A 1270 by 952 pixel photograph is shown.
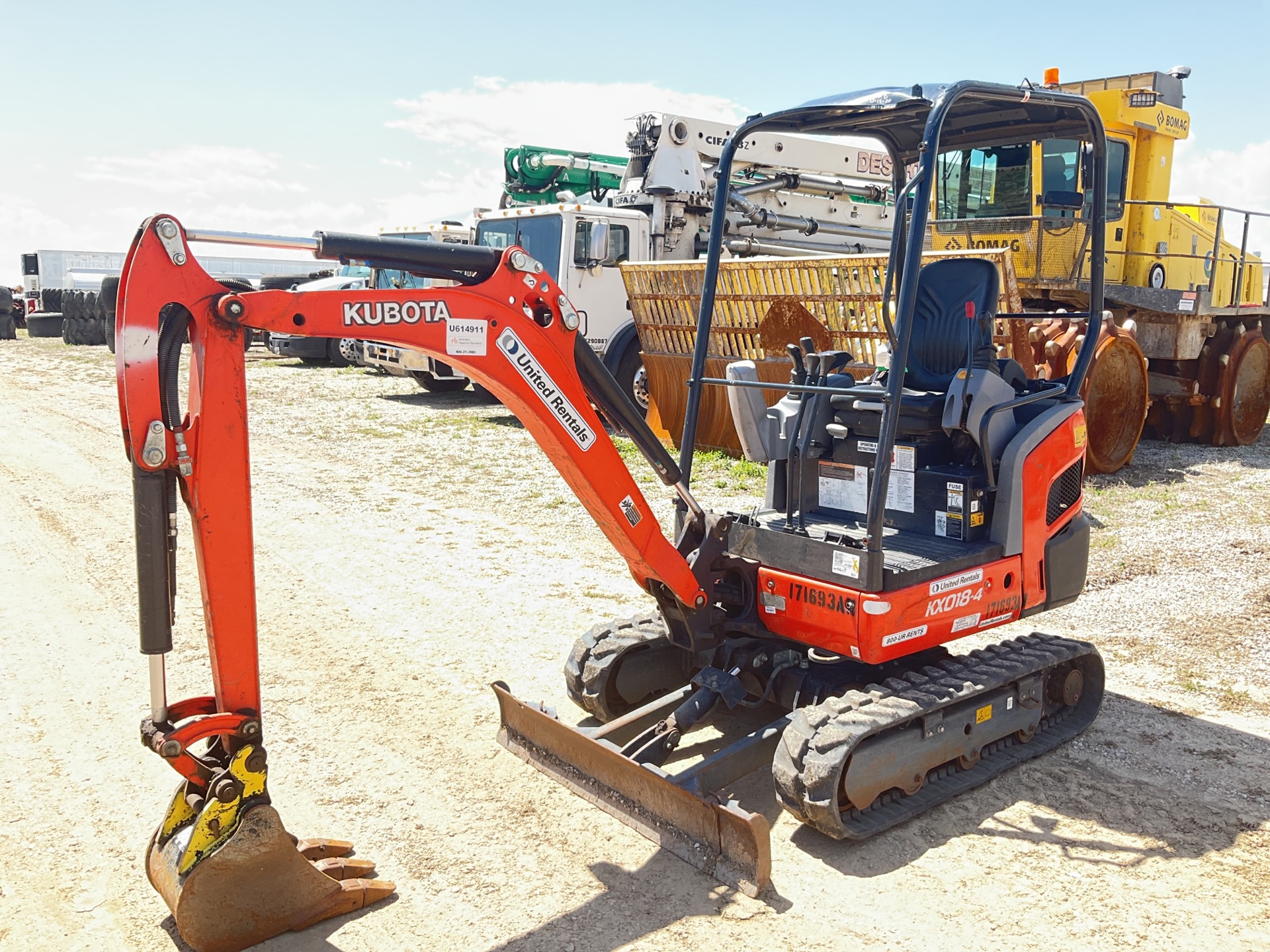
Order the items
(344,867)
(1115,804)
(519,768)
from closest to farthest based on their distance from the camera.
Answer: (344,867)
(1115,804)
(519,768)

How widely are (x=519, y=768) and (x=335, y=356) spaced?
60.2 feet

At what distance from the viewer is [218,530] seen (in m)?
3.29

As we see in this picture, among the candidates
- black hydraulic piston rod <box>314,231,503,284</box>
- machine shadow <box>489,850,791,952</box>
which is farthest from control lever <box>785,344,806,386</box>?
machine shadow <box>489,850,791,952</box>

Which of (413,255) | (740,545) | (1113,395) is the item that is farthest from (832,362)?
(1113,395)

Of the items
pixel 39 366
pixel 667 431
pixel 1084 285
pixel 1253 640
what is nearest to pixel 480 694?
pixel 1253 640

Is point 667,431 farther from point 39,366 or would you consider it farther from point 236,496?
point 39,366

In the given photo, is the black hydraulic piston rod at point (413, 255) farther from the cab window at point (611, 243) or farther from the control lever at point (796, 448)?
the cab window at point (611, 243)

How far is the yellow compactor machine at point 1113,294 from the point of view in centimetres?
998

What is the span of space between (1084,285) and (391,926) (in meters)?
9.18

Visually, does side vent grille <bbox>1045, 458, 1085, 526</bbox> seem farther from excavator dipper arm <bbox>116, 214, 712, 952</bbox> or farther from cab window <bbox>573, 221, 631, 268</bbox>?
cab window <bbox>573, 221, 631, 268</bbox>

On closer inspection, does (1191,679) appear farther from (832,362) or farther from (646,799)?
(646,799)

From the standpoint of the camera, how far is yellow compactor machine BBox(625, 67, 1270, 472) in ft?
32.8

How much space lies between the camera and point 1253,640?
20.3ft

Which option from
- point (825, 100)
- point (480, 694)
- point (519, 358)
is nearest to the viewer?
point (519, 358)
